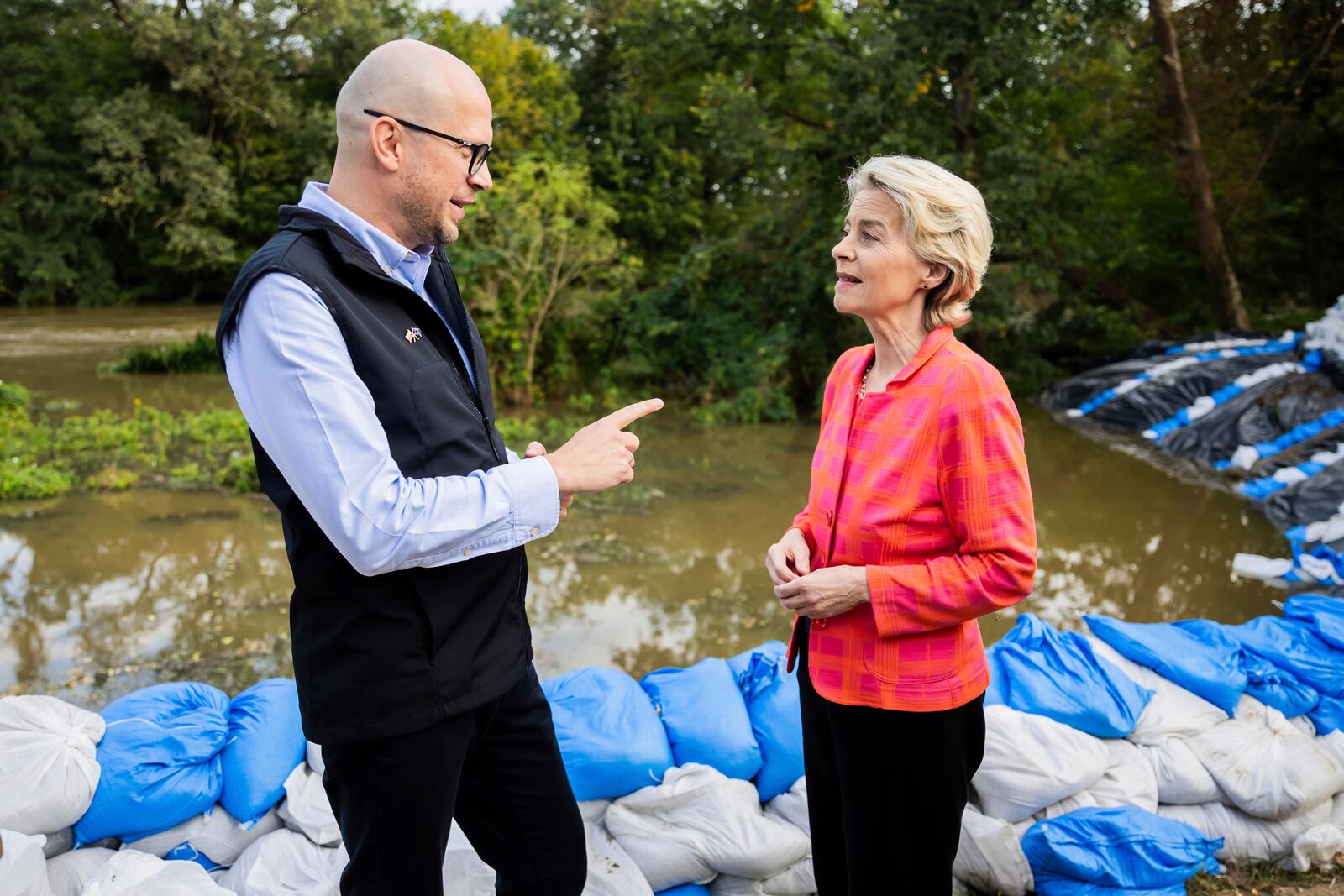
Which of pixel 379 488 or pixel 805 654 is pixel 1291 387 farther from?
pixel 379 488

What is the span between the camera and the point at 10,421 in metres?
8.06

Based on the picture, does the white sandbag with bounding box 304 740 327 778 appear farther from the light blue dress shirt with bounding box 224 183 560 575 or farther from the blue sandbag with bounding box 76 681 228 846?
the light blue dress shirt with bounding box 224 183 560 575

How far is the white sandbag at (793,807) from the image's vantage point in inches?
92.7

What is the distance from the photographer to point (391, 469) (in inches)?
51.1

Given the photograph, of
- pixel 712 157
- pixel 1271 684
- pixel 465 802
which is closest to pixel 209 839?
pixel 465 802

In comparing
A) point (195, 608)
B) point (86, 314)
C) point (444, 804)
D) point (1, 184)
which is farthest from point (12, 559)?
point (1, 184)

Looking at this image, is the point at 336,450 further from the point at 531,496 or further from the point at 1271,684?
the point at 1271,684

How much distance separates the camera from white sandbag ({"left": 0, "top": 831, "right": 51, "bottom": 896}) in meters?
1.82

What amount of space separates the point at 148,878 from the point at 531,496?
1251mm

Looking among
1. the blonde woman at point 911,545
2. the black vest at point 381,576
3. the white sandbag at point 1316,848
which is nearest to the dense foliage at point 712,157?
the white sandbag at point 1316,848

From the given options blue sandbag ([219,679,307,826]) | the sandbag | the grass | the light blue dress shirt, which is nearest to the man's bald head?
the light blue dress shirt

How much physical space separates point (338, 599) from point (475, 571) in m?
0.19

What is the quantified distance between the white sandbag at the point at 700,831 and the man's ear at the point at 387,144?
1520mm

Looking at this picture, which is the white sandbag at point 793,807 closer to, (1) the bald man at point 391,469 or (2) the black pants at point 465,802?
(2) the black pants at point 465,802
